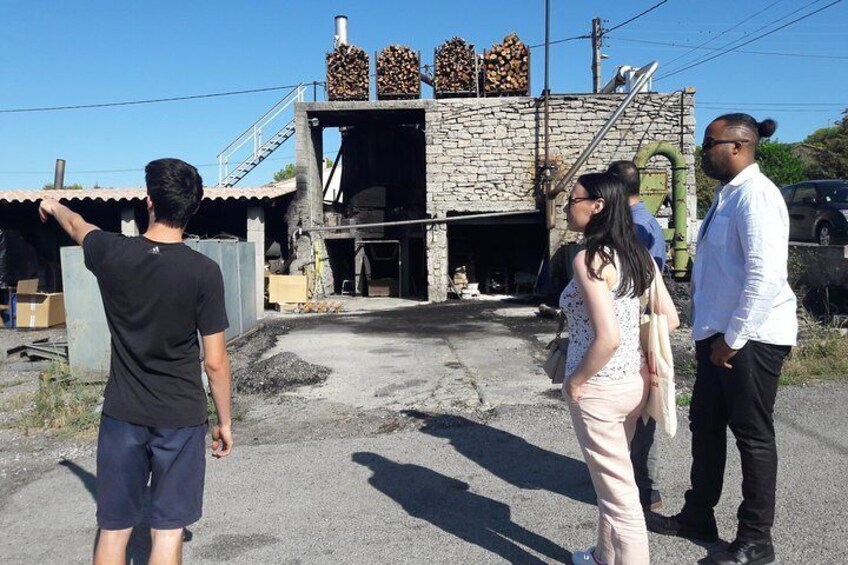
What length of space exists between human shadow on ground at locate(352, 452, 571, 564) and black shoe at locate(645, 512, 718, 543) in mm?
549

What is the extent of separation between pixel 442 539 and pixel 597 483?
106 cm

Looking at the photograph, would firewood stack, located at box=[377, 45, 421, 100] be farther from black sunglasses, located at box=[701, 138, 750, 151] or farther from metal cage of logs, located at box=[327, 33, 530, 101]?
black sunglasses, located at box=[701, 138, 750, 151]

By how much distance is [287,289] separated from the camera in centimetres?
1598

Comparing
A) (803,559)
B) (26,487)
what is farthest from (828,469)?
(26,487)

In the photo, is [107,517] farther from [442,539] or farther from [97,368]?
[97,368]

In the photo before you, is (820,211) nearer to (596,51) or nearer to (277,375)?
(277,375)

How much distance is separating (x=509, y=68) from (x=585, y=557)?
15940mm

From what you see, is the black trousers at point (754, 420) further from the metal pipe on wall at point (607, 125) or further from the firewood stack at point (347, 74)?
the firewood stack at point (347, 74)

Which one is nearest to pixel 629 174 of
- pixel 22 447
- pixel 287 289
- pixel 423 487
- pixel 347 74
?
pixel 423 487

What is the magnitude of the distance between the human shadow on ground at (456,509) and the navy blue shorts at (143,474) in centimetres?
154

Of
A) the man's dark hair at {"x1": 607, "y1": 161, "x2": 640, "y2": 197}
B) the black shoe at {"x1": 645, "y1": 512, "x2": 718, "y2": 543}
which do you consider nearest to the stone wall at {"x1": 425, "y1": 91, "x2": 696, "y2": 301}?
the man's dark hair at {"x1": 607, "y1": 161, "x2": 640, "y2": 197}

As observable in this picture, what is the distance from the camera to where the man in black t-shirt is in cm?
255

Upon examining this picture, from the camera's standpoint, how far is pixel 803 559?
3.12m

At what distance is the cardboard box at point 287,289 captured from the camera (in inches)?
626
